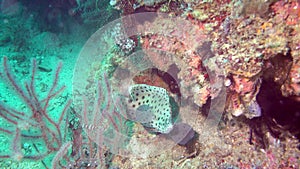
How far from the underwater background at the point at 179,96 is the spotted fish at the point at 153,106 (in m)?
0.01

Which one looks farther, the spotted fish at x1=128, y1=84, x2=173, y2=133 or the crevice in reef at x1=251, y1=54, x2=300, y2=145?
the spotted fish at x1=128, y1=84, x2=173, y2=133

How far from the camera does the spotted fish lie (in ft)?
9.73

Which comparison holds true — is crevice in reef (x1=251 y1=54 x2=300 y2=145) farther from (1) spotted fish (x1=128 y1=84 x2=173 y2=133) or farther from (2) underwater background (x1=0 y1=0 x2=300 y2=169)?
(1) spotted fish (x1=128 y1=84 x2=173 y2=133)

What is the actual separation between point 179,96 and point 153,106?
47 centimetres

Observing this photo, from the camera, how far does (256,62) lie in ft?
6.57

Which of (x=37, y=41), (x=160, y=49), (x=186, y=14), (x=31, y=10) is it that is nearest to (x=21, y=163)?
(x=160, y=49)

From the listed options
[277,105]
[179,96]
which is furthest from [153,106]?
[277,105]

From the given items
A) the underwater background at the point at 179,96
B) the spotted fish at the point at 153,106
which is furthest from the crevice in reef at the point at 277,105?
the spotted fish at the point at 153,106

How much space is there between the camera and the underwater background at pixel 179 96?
Answer: 6.63 ft

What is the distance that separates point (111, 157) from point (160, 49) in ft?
5.09

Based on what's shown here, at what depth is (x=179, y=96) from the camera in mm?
3295

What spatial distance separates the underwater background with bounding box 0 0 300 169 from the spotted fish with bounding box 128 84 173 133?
0.01 m

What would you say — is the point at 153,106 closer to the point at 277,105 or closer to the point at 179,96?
the point at 179,96

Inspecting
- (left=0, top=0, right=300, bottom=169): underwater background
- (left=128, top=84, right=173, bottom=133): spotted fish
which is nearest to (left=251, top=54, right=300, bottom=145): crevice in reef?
(left=0, top=0, right=300, bottom=169): underwater background
